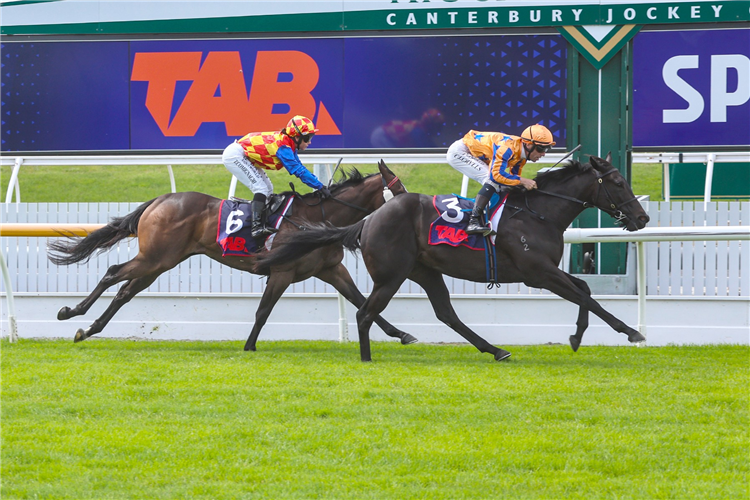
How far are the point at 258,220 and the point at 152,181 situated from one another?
612 inches

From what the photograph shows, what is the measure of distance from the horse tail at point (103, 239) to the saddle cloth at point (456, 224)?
7.30 ft

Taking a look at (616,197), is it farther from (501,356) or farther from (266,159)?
(266,159)

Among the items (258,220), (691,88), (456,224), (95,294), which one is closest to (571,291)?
(456,224)

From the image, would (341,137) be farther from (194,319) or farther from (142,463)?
(142,463)

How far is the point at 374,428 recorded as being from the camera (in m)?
3.73

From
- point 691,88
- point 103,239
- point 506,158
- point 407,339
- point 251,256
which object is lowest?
point 407,339

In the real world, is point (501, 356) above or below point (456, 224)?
below

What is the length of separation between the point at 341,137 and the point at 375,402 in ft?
13.6

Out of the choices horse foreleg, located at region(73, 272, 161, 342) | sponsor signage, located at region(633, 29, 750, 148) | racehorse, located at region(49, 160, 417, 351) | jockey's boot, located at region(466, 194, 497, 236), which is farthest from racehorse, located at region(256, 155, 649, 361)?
sponsor signage, located at region(633, 29, 750, 148)

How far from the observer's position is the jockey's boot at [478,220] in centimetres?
560

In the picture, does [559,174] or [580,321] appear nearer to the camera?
[580,321]

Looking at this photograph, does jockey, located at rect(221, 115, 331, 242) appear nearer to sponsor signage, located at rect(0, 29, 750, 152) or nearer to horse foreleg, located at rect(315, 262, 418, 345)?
horse foreleg, located at rect(315, 262, 418, 345)

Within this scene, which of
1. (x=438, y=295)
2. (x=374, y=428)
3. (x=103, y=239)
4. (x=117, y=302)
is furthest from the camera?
(x=103, y=239)

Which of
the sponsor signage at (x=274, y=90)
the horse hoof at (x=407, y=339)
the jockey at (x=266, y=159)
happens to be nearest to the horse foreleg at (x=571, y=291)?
the horse hoof at (x=407, y=339)
